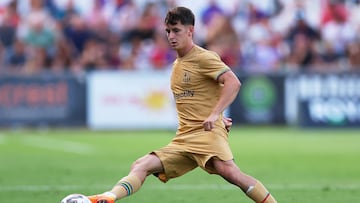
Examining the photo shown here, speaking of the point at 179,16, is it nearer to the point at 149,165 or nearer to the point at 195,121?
the point at 195,121

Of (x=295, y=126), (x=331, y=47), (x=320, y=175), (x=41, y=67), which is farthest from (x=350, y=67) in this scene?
(x=320, y=175)

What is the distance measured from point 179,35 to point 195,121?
0.86 metres

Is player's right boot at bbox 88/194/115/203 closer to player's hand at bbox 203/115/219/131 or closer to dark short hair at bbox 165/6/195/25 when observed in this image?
player's hand at bbox 203/115/219/131

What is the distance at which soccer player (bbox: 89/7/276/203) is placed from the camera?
886 cm

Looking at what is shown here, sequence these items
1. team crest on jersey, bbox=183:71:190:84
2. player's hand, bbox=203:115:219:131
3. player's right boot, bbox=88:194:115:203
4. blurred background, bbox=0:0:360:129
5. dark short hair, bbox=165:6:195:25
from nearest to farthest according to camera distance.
Result: player's right boot, bbox=88:194:115:203
player's hand, bbox=203:115:219:131
dark short hair, bbox=165:6:195:25
team crest on jersey, bbox=183:71:190:84
blurred background, bbox=0:0:360:129

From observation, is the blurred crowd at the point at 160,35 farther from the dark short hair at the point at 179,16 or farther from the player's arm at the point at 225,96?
the player's arm at the point at 225,96

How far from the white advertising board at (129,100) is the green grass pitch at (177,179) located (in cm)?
33

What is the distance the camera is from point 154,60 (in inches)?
997

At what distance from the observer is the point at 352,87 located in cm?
2400

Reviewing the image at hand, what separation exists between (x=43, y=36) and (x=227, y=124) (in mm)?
16883

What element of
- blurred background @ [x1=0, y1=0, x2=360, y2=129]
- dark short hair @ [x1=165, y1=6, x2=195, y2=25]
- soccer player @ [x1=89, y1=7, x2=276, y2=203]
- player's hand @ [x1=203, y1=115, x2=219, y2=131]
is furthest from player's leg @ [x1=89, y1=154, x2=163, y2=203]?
blurred background @ [x1=0, y1=0, x2=360, y2=129]

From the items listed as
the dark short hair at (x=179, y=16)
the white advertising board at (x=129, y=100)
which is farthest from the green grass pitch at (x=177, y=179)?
the dark short hair at (x=179, y=16)

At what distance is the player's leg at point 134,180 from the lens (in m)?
8.63

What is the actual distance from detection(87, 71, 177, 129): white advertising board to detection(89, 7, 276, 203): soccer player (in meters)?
14.8
